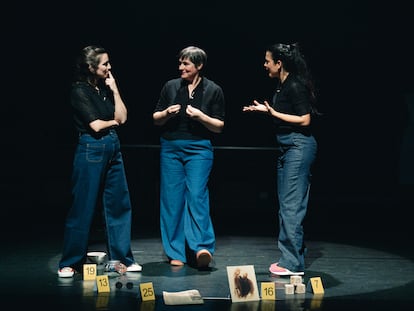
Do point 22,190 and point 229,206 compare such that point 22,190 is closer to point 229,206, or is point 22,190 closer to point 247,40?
point 229,206

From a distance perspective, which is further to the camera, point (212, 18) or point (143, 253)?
point (212, 18)

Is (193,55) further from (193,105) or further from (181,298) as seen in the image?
(181,298)

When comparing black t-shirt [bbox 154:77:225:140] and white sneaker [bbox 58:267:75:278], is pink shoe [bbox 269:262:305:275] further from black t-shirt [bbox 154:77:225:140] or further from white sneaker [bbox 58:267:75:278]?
white sneaker [bbox 58:267:75:278]

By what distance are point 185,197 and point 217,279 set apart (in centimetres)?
73

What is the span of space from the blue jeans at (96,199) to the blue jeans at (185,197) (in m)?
0.39

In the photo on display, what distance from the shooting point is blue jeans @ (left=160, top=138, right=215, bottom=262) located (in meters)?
4.86

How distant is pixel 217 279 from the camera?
4430 millimetres

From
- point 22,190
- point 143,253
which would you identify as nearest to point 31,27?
point 22,190

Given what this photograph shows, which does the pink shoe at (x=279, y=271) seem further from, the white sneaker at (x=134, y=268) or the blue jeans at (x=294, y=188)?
the white sneaker at (x=134, y=268)

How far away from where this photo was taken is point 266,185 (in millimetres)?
7984

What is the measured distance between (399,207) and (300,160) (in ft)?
11.4

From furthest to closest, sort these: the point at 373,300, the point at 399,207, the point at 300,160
A: the point at 399,207, the point at 300,160, the point at 373,300

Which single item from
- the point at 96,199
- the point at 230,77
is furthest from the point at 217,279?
the point at 230,77

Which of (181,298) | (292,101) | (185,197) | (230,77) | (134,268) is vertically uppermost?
(292,101)
